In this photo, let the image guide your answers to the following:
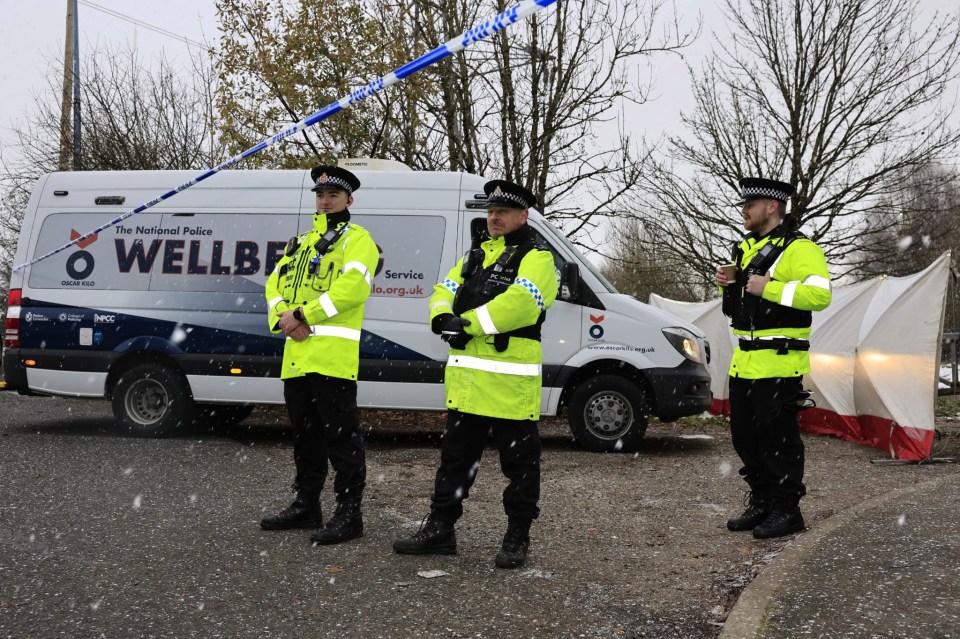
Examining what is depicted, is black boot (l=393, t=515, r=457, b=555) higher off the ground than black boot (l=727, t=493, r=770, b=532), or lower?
lower

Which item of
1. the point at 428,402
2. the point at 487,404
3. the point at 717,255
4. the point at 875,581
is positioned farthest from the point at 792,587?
the point at 717,255

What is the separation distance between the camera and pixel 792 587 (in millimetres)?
3736

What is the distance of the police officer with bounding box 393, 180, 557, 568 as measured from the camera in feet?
13.8

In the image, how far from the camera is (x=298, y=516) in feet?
16.4

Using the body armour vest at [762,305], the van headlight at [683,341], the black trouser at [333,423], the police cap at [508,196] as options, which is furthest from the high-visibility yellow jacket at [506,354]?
the van headlight at [683,341]

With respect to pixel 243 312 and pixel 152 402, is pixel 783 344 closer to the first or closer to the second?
pixel 243 312

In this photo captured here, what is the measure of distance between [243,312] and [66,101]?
1045cm

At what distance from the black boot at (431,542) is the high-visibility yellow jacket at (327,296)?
887mm

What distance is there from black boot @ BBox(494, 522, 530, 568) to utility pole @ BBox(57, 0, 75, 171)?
14.6 meters

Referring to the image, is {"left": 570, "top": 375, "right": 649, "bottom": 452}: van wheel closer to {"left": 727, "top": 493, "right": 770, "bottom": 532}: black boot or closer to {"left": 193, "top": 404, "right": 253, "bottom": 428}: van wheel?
{"left": 727, "top": 493, "right": 770, "bottom": 532}: black boot

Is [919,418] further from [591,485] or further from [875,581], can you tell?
[875,581]

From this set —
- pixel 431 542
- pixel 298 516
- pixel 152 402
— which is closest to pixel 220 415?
pixel 152 402

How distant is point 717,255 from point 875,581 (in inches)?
592

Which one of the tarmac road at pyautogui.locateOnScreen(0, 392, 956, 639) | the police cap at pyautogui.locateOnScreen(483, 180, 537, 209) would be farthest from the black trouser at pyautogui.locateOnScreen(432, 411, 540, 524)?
the police cap at pyautogui.locateOnScreen(483, 180, 537, 209)
